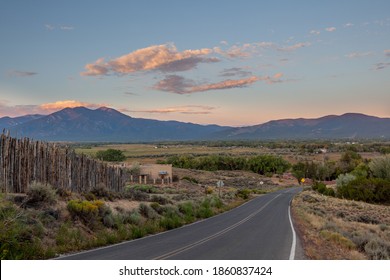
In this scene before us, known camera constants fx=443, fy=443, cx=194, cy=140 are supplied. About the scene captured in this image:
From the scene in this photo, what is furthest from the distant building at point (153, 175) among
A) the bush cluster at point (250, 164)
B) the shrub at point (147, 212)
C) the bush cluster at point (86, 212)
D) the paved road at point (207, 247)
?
the bush cluster at point (250, 164)

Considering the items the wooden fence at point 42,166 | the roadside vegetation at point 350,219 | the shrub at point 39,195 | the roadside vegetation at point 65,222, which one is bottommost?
the roadside vegetation at point 350,219

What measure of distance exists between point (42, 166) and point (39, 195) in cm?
306

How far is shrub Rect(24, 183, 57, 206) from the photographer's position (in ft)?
62.1

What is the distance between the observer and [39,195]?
19.3 meters

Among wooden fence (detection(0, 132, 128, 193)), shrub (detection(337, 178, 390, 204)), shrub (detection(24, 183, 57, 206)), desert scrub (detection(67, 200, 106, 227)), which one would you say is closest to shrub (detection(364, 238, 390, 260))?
desert scrub (detection(67, 200, 106, 227))

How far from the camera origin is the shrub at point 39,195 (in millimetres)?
18922

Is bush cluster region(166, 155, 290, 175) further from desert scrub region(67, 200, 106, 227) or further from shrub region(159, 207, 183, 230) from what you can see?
desert scrub region(67, 200, 106, 227)

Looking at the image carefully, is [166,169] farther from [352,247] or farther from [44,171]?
[352,247]

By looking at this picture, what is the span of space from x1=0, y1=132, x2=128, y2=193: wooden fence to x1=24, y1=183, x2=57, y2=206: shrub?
1.08 metres

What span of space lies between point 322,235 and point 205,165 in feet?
325

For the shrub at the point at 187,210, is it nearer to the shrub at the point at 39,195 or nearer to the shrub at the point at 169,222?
the shrub at the point at 169,222

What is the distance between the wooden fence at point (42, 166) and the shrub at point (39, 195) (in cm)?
108

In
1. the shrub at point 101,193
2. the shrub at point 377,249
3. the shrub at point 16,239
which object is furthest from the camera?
the shrub at point 101,193

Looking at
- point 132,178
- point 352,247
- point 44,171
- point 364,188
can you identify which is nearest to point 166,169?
point 132,178
